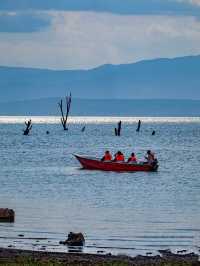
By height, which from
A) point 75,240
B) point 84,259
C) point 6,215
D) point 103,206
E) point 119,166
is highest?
point 119,166

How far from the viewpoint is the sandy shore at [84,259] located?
2623cm

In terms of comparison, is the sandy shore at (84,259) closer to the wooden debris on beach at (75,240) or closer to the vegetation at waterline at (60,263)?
the vegetation at waterline at (60,263)

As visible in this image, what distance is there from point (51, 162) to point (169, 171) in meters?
15.3

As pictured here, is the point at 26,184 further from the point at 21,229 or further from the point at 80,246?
the point at 80,246

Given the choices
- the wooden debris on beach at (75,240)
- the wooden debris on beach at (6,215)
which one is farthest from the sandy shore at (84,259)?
the wooden debris on beach at (6,215)

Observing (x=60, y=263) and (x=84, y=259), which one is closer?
(x=60, y=263)

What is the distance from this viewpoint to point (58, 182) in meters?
67.7

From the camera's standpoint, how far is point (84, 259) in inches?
1128

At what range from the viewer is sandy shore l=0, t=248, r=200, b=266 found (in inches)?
1033

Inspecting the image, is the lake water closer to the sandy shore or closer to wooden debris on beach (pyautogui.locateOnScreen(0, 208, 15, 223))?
wooden debris on beach (pyautogui.locateOnScreen(0, 208, 15, 223))

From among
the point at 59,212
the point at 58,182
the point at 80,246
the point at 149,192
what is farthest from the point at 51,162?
the point at 80,246

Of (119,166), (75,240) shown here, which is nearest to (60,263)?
(75,240)

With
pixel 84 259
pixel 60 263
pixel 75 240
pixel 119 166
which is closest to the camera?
pixel 60 263

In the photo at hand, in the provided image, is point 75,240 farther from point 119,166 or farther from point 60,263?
point 119,166
